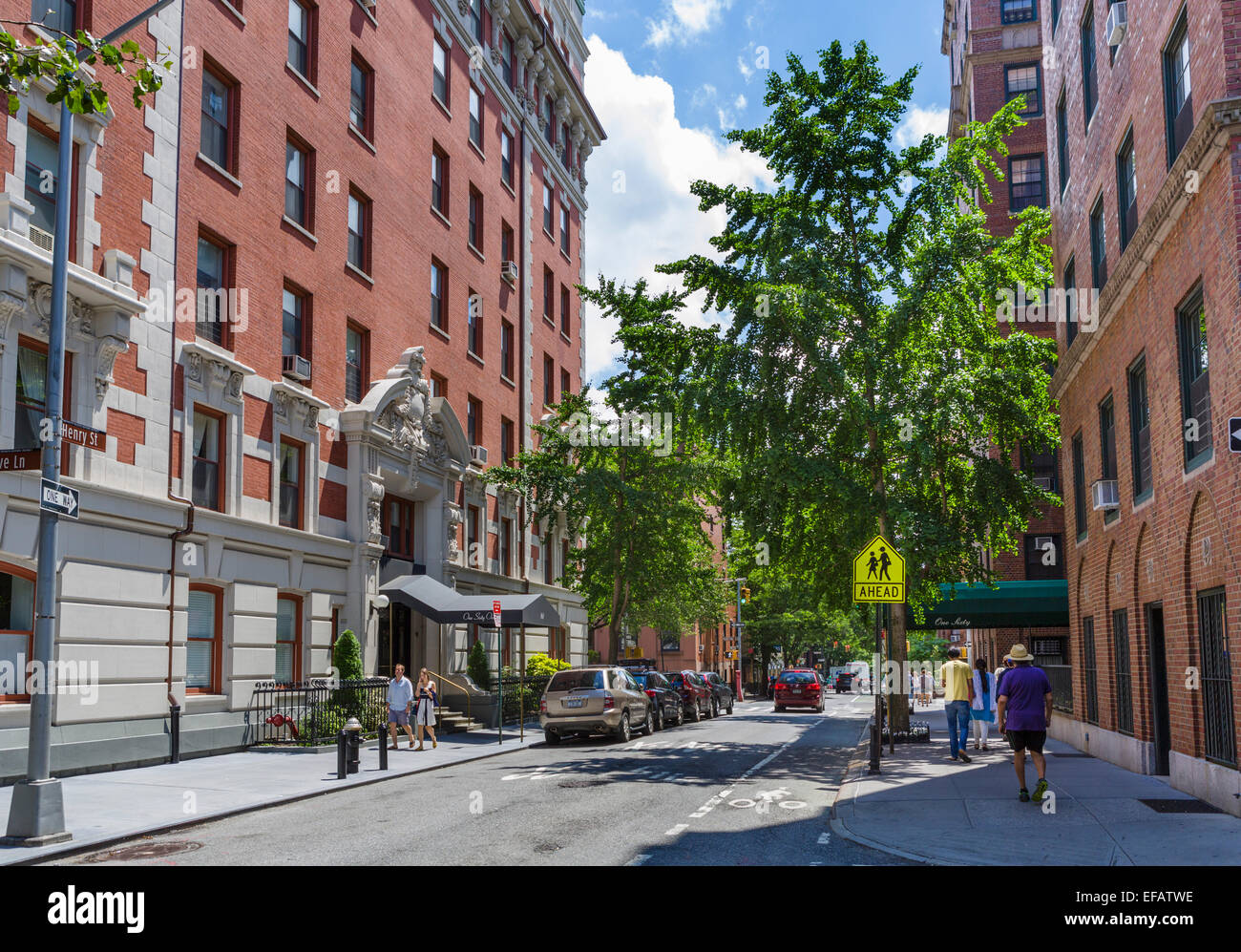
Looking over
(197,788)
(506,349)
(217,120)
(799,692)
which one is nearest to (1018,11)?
(506,349)

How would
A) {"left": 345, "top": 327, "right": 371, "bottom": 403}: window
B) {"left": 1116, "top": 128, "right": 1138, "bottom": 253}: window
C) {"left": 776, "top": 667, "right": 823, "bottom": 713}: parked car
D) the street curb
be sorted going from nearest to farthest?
the street curb, {"left": 1116, "top": 128, "right": 1138, "bottom": 253}: window, {"left": 345, "top": 327, "right": 371, "bottom": 403}: window, {"left": 776, "top": 667, "right": 823, "bottom": 713}: parked car

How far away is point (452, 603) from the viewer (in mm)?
27188

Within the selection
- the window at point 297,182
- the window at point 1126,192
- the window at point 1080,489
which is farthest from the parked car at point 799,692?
the window at point 1126,192

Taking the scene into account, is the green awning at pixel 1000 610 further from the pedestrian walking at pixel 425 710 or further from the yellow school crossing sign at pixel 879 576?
the yellow school crossing sign at pixel 879 576

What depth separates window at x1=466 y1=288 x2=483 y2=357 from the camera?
34.3 meters

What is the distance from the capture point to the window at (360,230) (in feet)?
88.0

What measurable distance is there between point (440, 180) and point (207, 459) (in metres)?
15.2

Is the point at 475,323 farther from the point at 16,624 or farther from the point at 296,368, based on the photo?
the point at 16,624

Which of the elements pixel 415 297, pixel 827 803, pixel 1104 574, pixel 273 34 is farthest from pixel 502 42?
pixel 827 803

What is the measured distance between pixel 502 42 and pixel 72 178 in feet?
79.3

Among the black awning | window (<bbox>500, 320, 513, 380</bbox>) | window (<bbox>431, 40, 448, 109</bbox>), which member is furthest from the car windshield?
window (<bbox>431, 40, 448, 109</bbox>)

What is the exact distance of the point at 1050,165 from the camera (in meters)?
25.5

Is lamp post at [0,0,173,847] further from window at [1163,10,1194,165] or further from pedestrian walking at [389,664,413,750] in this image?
window at [1163,10,1194,165]

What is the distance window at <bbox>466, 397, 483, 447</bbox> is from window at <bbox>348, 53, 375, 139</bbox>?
30.8 feet
